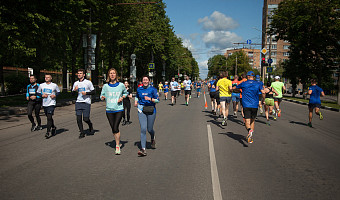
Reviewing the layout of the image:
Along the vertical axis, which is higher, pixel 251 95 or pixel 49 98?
pixel 251 95

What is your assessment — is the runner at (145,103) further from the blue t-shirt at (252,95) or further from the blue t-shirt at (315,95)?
the blue t-shirt at (315,95)

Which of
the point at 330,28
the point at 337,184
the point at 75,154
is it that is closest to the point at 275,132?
the point at 337,184

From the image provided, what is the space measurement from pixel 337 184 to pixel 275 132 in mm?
4854

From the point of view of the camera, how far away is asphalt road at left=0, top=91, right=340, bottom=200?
3.88 meters

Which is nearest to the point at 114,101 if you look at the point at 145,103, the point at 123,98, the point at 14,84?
the point at 123,98

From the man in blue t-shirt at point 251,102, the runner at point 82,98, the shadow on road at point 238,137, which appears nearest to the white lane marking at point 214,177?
the shadow on road at point 238,137

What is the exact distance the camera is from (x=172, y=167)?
198 inches

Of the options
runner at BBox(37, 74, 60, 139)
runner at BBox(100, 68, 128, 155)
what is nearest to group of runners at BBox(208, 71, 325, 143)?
runner at BBox(100, 68, 128, 155)

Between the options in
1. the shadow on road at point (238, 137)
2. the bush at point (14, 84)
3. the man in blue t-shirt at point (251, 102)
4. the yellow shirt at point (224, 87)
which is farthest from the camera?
the bush at point (14, 84)

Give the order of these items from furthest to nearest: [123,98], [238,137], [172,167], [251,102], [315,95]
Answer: [315,95], [238,137], [251,102], [123,98], [172,167]

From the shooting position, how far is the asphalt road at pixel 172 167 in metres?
3.88

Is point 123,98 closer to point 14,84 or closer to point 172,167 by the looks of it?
point 172,167

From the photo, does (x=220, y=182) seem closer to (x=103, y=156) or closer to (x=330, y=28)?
(x=103, y=156)

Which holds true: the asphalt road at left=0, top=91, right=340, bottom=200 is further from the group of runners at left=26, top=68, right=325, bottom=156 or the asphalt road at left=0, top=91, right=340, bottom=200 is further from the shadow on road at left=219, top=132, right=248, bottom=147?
the group of runners at left=26, top=68, right=325, bottom=156
